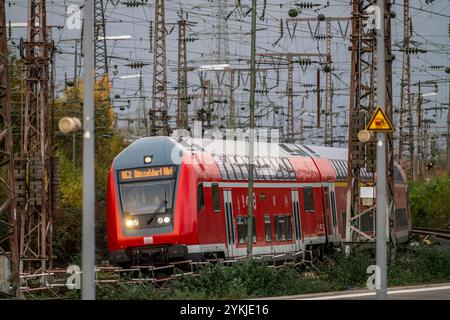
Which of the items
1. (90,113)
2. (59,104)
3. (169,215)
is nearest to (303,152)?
(169,215)

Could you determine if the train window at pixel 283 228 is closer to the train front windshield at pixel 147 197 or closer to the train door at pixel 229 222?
the train door at pixel 229 222

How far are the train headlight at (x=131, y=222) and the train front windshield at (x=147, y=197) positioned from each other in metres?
0.14

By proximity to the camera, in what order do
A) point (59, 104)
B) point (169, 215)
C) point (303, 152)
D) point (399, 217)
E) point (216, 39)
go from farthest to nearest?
point (59, 104) < point (216, 39) < point (399, 217) < point (303, 152) < point (169, 215)

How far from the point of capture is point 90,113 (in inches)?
746

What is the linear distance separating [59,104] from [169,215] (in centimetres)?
4466

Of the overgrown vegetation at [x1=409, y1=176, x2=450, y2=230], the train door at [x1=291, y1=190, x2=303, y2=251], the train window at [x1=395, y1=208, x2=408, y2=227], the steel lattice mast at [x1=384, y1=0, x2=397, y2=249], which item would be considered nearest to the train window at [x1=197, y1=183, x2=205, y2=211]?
the steel lattice mast at [x1=384, y1=0, x2=397, y2=249]

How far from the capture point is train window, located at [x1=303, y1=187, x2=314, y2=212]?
41.3 meters

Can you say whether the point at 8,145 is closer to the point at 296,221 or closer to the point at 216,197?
the point at 216,197

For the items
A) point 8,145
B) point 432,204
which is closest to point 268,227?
point 8,145

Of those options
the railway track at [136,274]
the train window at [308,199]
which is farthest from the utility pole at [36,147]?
the train window at [308,199]

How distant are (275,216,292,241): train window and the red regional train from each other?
0.10 feet

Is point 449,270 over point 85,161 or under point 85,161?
under

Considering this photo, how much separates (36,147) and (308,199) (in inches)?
357
